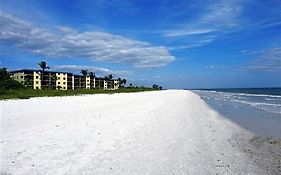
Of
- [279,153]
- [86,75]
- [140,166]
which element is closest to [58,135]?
[140,166]

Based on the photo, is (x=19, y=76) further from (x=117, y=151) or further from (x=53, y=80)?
(x=117, y=151)

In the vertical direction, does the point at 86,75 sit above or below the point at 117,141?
above

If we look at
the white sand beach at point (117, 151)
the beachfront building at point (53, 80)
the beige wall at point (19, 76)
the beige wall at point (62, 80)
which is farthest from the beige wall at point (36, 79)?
the white sand beach at point (117, 151)

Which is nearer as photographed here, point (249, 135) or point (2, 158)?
point (2, 158)

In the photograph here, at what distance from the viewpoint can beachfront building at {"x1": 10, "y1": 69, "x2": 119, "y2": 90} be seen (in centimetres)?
10881

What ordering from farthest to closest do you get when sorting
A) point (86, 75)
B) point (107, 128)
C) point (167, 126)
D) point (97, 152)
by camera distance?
point (86, 75)
point (167, 126)
point (107, 128)
point (97, 152)

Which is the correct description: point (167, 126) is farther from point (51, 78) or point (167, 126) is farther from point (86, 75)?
point (86, 75)

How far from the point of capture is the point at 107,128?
1209 centimetres

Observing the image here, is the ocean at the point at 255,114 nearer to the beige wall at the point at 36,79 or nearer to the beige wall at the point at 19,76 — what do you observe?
the beige wall at the point at 36,79

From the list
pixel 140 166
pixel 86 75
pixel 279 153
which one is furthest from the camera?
pixel 86 75


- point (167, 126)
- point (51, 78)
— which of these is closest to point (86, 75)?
point (51, 78)

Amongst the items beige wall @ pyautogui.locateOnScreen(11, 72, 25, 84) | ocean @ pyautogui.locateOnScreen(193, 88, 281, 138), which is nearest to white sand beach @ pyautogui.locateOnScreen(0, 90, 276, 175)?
ocean @ pyautogui.locateOnScreen(193, 88, 281, 138)

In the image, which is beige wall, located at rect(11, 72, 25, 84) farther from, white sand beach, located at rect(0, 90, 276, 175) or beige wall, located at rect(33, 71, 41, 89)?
white sand beach, located at rect(0, 90, 276, 175)

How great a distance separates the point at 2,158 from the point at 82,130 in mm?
4189
